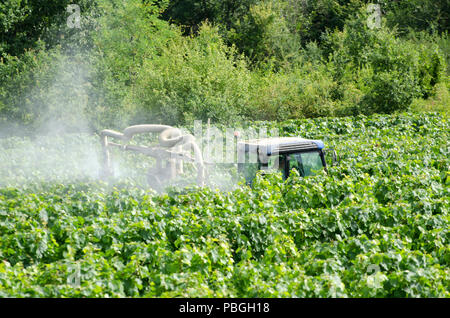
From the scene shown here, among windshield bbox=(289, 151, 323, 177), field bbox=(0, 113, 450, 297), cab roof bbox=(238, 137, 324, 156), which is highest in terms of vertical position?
cab roof bbox=(238, 137, 324, 156)

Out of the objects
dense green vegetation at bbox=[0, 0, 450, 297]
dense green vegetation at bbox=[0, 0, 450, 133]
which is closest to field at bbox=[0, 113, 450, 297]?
dense green vegetation at bbox=[0, 0, 450, 297]

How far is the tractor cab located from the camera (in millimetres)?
10344

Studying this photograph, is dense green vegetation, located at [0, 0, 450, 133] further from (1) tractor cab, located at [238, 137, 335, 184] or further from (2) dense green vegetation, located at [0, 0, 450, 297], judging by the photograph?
(1) tractor cab, located at [238, 137, 335, 184]

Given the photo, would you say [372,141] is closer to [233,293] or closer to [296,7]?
[233,293]

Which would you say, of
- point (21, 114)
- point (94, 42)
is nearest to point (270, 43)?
point (94, 42)

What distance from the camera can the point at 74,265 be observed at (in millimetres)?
6277

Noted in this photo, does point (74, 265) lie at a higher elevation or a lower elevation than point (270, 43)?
lower

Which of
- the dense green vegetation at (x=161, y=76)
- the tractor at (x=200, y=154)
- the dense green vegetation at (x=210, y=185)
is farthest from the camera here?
the dense green vegetation at (x=161, y=76)

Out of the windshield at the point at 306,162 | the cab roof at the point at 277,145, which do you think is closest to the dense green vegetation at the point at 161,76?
the windshield at the point at 306,162

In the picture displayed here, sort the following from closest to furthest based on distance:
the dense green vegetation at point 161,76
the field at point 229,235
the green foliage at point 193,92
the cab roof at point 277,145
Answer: the field at point 229,235 → the cab roof at point 277,145 → the green foliage at point 193,92 → the dense green vegetation at point 161,76

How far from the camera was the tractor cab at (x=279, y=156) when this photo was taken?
10344mm

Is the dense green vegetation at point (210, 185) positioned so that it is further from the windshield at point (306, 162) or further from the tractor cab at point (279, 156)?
the windshield at point (306, 162)
